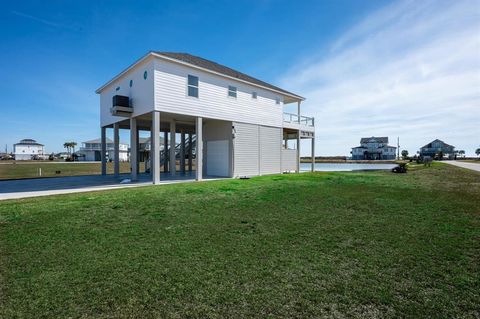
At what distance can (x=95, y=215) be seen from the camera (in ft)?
20.0

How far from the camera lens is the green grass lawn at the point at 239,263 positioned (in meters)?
2.45

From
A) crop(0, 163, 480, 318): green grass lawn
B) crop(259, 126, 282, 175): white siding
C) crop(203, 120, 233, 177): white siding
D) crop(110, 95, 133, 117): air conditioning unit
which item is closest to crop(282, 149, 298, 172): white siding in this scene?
crop(259, 126, 282, 175): white siding

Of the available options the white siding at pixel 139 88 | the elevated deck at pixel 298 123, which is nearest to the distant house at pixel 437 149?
the elevated deck at pixel 298 123

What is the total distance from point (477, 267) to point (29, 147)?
366 feet

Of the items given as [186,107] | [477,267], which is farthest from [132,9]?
[477,267]

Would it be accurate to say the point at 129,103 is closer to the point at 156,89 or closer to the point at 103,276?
the point at 156,89

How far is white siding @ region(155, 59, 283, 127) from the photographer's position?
1252 centimetres

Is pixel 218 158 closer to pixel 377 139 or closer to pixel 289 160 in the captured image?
pixel 289 160

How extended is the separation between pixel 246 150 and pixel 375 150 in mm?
71454

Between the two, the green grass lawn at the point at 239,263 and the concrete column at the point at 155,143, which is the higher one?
the concrete column at the point at 155,143

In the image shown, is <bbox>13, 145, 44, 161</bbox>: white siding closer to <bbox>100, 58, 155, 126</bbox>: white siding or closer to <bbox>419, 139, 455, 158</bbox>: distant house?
<bbox>100, 58, 155, 126</bbox>: white siding

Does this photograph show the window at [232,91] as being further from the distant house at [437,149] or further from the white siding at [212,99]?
the distant house at [437,149]

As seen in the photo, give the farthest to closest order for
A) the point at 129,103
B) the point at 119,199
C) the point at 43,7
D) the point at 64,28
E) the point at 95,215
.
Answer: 1. the point at 129,103
2. the point at 64,28
3. the point at 43,7
4. the point at 119,199
5. the point at 95,215

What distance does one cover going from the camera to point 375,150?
74562 mm
